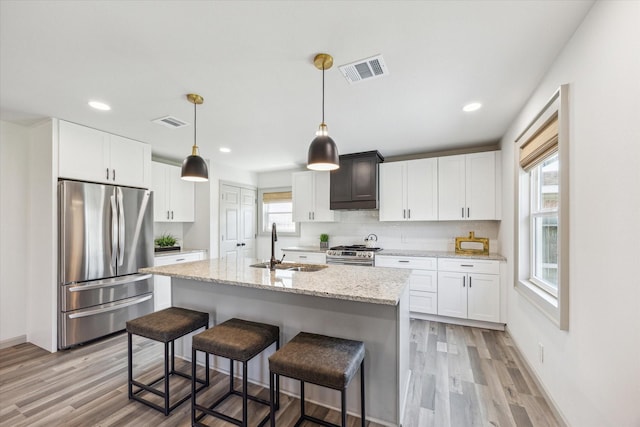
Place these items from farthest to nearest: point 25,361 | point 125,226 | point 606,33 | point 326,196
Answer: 1. point 326,196
2. point 125,226
3. point 25,361
4. point 606,33

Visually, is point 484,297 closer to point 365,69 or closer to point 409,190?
point 409,190

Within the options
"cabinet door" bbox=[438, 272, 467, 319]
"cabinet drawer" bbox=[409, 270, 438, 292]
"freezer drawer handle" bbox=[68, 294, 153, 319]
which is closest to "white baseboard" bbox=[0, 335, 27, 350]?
"freezer drawer handle" bbox=[68, 294, 153, 319]

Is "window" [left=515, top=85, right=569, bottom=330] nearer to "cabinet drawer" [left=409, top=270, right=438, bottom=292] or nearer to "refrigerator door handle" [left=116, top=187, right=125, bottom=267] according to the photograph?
"cabinet drawer" [left=409, top=270, right=438, bottom=292]

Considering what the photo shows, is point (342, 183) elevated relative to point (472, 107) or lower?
lower

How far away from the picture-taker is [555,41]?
1.71m

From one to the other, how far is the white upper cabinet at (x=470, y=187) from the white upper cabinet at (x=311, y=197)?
6.02ft

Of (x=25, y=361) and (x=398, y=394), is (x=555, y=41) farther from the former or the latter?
(x=25, y=361)

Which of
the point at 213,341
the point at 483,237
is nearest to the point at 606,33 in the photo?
the point at 213,341

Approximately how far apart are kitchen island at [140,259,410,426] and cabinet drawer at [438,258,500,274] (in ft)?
5.71

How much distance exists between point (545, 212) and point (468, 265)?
140cm

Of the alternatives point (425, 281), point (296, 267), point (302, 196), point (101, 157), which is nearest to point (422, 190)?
point (425, 281)

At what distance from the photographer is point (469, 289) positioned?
3.54 metres

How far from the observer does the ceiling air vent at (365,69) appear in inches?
75.2

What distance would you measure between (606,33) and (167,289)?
5.14 metres
